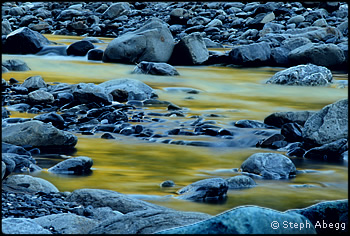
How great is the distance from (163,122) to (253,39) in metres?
11.1

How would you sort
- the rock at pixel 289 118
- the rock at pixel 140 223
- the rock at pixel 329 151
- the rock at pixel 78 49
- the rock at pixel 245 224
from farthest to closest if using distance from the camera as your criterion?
the rock at pixel 78 49
the rock at pixel 289 118
the rock at pixel 329 151
the rock at pixel 140 223
the rock at pixel 245 224

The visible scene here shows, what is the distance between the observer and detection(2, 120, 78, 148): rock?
504 centimetres

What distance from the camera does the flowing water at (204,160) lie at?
3.85 m

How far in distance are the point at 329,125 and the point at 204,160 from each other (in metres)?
1.25

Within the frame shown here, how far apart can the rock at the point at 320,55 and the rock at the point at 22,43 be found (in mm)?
6691

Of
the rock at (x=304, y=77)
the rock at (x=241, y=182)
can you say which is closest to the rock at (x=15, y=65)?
the rock at (x=304, y=77)

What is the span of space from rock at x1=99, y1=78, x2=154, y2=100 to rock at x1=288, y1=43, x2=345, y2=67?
15.7 feet

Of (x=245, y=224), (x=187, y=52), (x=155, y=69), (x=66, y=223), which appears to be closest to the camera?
(x=245, y=224)

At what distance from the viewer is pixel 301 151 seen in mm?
5145

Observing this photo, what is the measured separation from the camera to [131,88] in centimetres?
816

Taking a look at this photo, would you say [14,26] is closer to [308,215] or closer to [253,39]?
[253,39]

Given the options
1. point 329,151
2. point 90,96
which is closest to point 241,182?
point 329,151

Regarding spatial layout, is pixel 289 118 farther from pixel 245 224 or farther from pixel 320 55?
pixel 320 55

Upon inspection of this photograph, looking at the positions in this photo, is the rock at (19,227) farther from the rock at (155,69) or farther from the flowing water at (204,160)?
the rock at (155,69)
